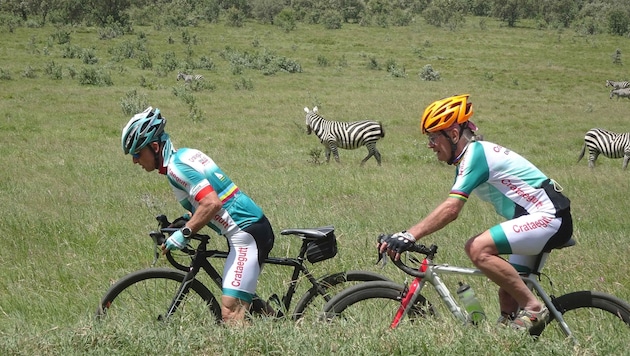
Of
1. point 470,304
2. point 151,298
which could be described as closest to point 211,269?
point 151,298

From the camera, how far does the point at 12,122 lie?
23406 mm

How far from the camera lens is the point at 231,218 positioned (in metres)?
5.58

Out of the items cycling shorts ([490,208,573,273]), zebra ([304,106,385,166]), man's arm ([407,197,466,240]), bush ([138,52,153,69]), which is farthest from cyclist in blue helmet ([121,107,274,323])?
bush ([138,52,153,69])

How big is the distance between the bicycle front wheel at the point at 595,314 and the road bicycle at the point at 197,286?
50.6 inches

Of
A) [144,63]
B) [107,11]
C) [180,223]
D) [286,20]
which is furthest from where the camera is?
[286,20]

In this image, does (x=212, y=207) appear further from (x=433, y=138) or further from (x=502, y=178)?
(x=502, y=178)

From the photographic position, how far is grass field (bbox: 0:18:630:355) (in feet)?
16.0

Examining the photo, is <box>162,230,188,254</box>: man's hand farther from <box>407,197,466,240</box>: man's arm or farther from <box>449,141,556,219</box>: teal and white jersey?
<box>449,141,556,219</box>: teal and white jersey

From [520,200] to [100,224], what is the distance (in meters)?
6.34

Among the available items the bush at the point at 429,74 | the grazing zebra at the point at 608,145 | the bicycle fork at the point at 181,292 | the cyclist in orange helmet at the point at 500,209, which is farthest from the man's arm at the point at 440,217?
the bush at the point at 429,74

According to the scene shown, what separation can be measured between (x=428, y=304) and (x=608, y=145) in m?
17.6

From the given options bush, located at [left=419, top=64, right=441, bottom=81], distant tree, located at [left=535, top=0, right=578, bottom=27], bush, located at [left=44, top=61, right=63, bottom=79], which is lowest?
distant tree, located at [left=535, top=0, right=578, bottom=27]

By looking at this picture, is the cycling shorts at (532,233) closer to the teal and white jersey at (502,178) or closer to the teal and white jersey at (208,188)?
the teal and white jersey at (502,178)

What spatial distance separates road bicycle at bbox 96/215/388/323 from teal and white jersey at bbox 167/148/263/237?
22 centimetres
